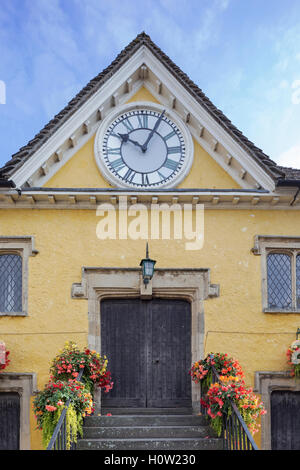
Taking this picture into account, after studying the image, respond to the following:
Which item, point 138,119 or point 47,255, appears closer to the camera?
→ point 47,255

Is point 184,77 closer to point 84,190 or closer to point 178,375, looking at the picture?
point 84,190

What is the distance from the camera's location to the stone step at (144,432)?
9258mm

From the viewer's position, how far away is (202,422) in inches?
391

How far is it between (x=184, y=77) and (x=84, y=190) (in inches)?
126

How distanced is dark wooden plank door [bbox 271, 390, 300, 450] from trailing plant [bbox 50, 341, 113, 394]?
3102mm

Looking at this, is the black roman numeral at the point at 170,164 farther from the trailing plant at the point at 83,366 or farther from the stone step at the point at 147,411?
the stone step at the point at 147,411

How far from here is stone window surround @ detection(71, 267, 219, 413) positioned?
1084 centimetres

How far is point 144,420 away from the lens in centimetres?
988

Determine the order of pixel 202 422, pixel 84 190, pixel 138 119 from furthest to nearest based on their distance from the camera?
pixel 138 119, pixel 84 190, pixel 202 422

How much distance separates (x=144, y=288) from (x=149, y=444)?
9.82 ft

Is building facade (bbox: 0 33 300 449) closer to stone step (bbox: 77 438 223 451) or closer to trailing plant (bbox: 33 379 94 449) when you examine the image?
trailing plant (bbox: 33 379 94 449)

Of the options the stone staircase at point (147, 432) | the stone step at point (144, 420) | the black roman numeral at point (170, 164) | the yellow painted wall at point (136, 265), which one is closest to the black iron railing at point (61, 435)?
the stone staircase at point (147, 432)

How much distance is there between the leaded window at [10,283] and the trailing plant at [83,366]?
1324mm

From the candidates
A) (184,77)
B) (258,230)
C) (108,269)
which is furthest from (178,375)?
(184,77)
